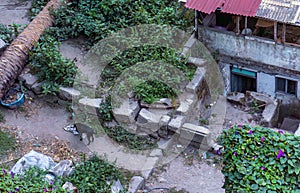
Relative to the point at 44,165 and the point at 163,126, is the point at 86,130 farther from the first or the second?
the point at 163,126

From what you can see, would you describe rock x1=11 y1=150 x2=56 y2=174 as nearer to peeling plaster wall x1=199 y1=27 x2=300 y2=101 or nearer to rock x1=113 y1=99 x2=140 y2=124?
rock x1=113 y1=99 x2=140 y2=124

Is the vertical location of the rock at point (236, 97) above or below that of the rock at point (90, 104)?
below

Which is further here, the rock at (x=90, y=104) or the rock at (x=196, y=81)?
the rock at (x=196, y=81)

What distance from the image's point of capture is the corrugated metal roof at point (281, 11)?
14.2m

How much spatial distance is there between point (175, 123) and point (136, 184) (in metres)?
2.09

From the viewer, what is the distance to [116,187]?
1227 centimetres

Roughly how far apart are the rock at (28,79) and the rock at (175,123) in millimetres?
4078

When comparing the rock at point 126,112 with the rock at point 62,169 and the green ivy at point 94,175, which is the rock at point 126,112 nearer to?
the green ivy at point 94,175

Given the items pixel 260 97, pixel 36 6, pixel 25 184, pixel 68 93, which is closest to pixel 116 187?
pixel 25 184

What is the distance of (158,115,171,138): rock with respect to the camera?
13.9 m

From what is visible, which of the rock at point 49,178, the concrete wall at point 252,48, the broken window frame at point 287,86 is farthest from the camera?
the broken window frame at point 287,86

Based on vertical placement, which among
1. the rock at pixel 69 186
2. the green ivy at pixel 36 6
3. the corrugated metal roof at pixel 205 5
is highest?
the corrugated metal roof at pixel 205 5

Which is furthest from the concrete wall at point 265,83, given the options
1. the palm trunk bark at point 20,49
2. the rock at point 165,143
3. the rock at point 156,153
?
the palm trunk bark at point 20,49

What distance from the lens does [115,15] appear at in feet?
54.6
